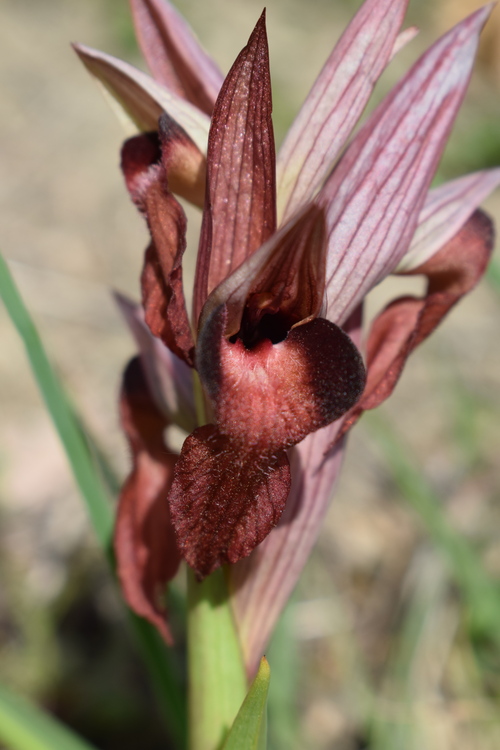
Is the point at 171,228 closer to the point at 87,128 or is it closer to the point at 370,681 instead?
the point at 370,681

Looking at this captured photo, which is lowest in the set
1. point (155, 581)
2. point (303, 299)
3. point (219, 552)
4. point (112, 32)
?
point (155, 581)

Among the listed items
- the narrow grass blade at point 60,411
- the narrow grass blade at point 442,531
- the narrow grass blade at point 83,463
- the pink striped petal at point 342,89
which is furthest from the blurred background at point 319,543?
the pink striped petal at point 342,89

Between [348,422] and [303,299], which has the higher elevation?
[303,299]

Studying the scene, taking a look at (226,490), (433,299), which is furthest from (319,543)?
(226,490)

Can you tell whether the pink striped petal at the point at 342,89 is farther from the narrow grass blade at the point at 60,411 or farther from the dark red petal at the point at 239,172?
the narrow grass blade at the point at 60,411

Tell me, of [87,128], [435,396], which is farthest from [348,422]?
[87,128]

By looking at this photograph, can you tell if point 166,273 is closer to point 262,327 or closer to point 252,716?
point 262,327

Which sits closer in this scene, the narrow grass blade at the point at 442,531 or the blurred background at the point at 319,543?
the narrow grass blade at the point at 442,531
